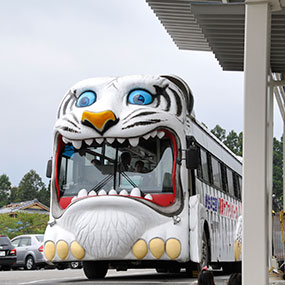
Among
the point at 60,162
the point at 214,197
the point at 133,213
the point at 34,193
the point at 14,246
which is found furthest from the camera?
the point at 34,193

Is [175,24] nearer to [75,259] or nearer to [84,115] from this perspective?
[84,115]

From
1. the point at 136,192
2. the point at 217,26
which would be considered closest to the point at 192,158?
the point at 136,192

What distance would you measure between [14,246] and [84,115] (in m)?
17.6

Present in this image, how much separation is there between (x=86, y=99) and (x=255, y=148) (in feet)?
22.1

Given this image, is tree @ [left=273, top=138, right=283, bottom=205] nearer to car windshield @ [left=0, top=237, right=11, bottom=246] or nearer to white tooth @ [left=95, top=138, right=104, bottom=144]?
car windshield @ [left=0, top=237, right=11, bottom=246]

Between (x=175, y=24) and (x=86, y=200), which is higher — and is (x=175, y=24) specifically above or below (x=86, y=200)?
above

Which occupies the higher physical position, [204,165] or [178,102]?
[178,102]

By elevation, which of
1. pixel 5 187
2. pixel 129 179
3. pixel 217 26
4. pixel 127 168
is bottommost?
pixel 129 179

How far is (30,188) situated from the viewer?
146m

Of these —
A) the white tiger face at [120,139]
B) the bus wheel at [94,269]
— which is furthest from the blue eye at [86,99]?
the bus wheel at [94,269]

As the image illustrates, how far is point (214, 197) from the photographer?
2052 centimetres

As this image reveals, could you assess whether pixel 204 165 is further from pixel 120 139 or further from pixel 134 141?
pixel 120 139

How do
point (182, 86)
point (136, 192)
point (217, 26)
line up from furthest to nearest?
point (182, 86), point (136, 192), point (217, 26)

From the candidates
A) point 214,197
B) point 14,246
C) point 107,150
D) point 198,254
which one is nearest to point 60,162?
point 107,150
